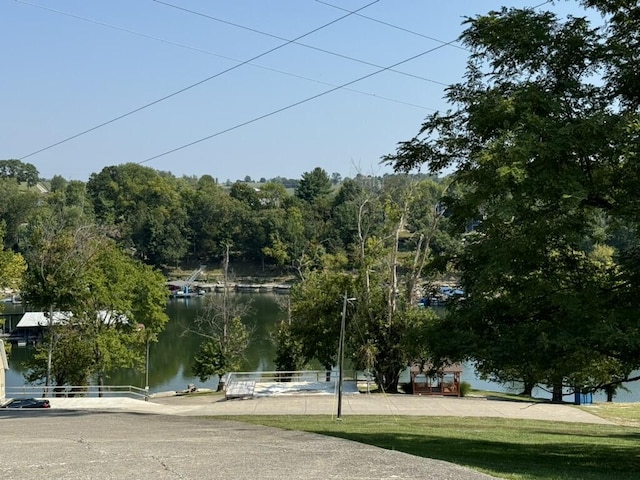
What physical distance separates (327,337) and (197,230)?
4127 inches

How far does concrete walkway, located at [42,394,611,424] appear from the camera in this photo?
2541 cm

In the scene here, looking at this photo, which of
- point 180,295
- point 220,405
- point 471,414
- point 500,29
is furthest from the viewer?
point 180,295

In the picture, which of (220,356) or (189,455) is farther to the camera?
(220,356)

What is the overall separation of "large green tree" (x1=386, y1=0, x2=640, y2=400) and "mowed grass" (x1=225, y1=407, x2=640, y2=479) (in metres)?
1.48

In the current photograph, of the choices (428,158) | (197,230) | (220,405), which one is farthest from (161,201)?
(428,158)

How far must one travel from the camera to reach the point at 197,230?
455 ft

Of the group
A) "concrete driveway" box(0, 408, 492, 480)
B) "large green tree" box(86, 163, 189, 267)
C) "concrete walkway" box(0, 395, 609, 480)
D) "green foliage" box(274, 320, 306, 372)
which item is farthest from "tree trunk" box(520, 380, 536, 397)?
"large green tree" box(86, 163, 189, 267)

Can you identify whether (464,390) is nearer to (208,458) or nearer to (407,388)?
(407,388)

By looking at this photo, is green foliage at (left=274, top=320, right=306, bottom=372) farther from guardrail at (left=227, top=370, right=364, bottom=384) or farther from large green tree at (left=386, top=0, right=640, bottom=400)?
large green tree at (left=386, top=0, right=640, bottom=400)

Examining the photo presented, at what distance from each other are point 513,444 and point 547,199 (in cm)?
658

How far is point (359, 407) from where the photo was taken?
88.8 ft

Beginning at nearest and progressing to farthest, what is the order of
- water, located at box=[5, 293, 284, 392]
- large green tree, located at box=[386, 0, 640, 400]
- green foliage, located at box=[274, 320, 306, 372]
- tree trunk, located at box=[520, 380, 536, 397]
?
large green tree, located at box=[386, 0, 640, 400]
tree trunk, located at box=[520, 380, 536, 397]
green foliage, located at box=[274, 320, 306, 372]
water, located at box=[5, 293, 284, 392]

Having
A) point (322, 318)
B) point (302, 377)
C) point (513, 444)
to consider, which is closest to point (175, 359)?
point (302, 377)

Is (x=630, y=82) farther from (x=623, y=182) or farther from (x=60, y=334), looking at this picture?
(x=60, y=334)
